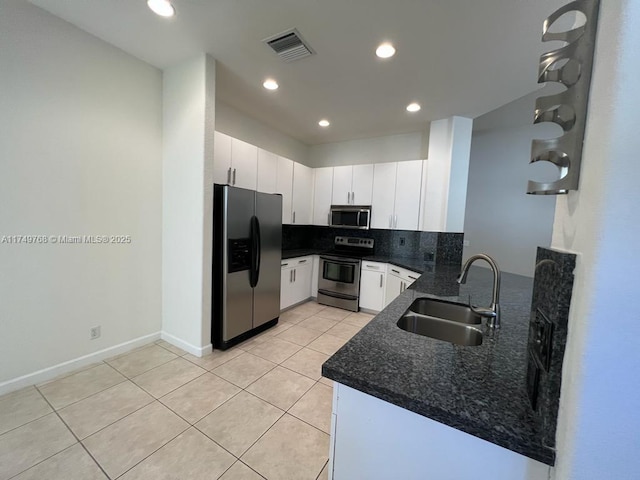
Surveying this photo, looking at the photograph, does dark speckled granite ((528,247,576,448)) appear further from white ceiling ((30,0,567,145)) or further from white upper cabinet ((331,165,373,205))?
white upper cabinet ((331,165,373,205))

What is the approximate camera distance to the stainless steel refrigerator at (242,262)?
2.53m

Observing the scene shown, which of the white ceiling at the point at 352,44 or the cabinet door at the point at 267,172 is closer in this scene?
the white ceiling at the point at 352,44

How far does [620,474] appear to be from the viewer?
1.49 feet

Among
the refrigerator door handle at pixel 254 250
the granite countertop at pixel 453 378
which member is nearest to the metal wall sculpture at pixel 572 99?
the granite countertop at pixel 453 378

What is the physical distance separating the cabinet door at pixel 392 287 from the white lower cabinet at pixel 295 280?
1.31m

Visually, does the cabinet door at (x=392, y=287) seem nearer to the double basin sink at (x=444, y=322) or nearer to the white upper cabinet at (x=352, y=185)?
the white upper cabinet at (x=352, y=185)

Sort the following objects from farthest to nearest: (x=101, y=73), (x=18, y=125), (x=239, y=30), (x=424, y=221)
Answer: (x=424, y=221), (x=101, y=73), (x=239, y=30), (x=18, y=125)

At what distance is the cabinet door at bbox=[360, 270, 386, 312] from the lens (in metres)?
3.66

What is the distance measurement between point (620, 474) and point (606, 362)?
208 millimetres

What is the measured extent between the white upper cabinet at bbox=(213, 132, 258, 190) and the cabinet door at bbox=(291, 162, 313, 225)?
892mm

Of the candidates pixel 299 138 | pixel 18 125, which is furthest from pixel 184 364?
pixel 299 138

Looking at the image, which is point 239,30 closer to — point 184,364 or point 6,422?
point 184,364

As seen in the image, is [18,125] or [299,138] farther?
[299,138]

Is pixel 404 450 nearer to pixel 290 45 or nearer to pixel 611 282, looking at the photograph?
pixel 611 282
